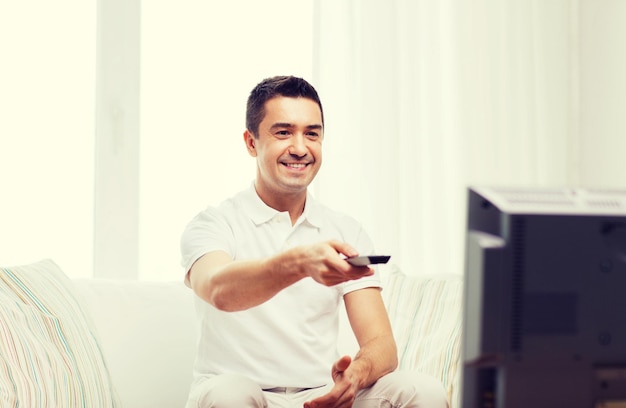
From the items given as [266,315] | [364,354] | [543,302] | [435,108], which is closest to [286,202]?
[266,315]

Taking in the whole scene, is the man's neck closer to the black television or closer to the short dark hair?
the short dark hair

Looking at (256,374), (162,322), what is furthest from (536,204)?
(162,322)

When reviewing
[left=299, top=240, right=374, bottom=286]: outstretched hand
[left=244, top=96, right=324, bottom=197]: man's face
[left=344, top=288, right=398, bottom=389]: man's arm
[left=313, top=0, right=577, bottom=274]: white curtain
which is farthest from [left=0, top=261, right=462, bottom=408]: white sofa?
[left=313, top=0, right=577, bottom=274]: white curtain

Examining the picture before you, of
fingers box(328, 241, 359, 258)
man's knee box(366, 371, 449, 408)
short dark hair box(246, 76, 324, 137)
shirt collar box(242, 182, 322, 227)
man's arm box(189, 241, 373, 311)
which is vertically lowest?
man's knee box(366, 371, 449, 408)

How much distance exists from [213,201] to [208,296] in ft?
4.58

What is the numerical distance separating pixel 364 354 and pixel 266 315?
0.89ft

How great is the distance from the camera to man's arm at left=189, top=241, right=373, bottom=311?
154 centimetres

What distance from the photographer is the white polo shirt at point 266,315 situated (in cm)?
209

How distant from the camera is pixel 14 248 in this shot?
294cm

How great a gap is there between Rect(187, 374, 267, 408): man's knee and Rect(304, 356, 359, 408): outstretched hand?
13 cm

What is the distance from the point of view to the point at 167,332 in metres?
2.46

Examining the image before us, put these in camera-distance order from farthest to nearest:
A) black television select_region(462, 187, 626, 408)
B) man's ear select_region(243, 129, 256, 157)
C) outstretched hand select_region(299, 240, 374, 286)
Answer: man's ear select_region(243, 129, 256, 157) → outstretched hand select_region(299, 240, 374, 286) → black television select_region(462, 187, 626, 408)

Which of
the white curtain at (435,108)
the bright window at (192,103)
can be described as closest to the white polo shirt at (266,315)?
the bright window at (192,103)

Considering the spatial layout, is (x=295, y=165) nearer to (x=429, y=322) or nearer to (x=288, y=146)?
(x=288, y=146)
